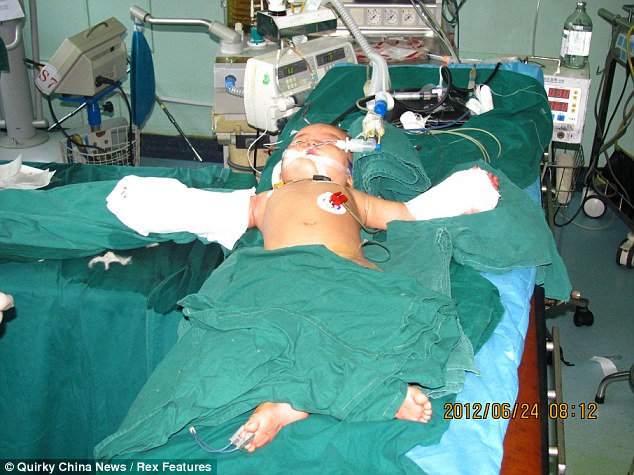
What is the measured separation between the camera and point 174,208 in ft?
6.89

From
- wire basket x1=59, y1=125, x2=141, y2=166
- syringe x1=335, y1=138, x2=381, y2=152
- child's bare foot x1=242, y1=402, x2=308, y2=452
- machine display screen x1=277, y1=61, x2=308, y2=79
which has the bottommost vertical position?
wire basket x1=59, y1=125, x2=141, y2=166

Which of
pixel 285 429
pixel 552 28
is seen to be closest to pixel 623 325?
pixel 552 28

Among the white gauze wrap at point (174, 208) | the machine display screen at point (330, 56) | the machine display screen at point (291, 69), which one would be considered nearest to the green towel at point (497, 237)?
the white gauze wrap at point (174, 208)

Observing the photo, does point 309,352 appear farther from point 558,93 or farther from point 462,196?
point 558,93

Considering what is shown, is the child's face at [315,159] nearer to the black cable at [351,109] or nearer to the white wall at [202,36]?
the black cable at [351,109]

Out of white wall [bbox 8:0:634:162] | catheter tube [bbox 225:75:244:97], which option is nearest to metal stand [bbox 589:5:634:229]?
white wall [bbox 8:0:634:162]

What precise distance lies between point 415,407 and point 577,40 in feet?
8.00

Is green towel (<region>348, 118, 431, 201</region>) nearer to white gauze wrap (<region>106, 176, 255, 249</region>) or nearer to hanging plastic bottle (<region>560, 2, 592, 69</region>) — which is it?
white gauze wrap (<region>106, 176, 255, 249</region>)

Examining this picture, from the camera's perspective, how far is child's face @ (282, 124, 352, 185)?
7.11 ft

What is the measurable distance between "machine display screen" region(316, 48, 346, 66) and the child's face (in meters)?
0.80

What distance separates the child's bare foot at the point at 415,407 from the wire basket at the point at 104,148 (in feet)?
7.75

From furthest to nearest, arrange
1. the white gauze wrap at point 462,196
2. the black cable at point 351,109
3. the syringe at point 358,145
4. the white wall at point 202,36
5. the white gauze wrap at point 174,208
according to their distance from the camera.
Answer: the white wall at point 202,36 < the black cable at point 351,109 < the syringe at point 358,145 < the white gauze wrap at point 174,208 < the white gauze wrap at point 462,196

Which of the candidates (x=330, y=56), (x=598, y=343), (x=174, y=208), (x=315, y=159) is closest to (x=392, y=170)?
(x=315, y=159)

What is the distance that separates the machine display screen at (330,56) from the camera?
9.72ft
